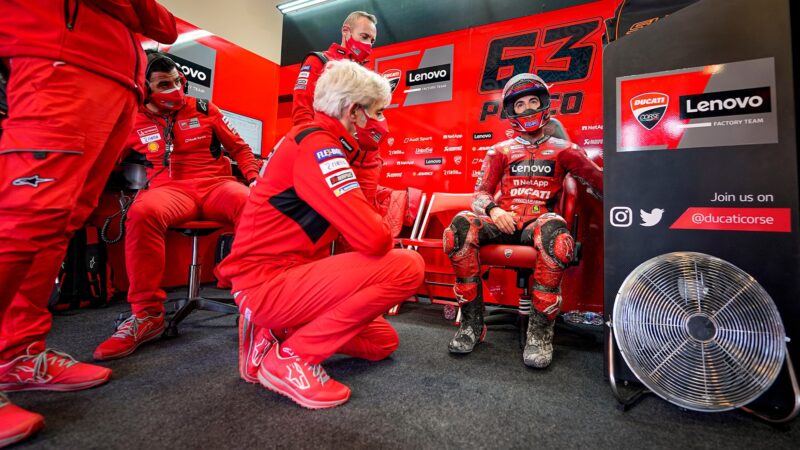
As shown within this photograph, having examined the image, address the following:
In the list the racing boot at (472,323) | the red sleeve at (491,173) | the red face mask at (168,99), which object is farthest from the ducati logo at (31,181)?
the red sleeve at (491,173)

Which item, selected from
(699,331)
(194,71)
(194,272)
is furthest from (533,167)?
(194,71)

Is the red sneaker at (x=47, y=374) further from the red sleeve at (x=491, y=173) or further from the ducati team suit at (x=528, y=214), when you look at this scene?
the red sleeve at (x=491, y=173)

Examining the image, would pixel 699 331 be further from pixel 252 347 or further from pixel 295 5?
pixel 295 5

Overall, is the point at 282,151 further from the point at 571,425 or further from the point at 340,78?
the point at 571,425

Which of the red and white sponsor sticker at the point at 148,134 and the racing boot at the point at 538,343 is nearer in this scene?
the racing boot at the point at 538,343

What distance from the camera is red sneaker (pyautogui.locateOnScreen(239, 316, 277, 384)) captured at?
1447mm

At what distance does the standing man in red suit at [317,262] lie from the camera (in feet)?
4.11

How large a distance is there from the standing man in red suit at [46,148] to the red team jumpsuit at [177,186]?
52cm

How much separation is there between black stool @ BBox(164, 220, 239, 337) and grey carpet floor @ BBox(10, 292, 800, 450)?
282 mm

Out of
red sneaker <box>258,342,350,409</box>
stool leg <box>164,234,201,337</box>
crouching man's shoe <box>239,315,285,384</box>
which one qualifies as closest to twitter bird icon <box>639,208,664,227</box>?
red sneaker <box>258,342,350,409</box>

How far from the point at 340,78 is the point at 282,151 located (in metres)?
0.35

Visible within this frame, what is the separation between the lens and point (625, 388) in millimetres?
1436

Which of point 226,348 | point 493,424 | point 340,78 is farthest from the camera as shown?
point 226,348

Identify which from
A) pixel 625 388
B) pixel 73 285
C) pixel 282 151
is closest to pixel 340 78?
pixel 282 151
